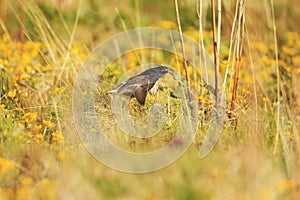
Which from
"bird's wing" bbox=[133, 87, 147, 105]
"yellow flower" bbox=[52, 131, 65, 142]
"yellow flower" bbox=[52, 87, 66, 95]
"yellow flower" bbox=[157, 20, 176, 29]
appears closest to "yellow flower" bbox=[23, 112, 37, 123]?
"yellow flower" bbox=[52, 131, 65, 142]

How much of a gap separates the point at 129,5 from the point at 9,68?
78.4 inches

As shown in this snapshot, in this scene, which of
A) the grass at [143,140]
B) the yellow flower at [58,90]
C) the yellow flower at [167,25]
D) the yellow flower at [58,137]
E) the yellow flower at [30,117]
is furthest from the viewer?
the yellow flower at [167,25]

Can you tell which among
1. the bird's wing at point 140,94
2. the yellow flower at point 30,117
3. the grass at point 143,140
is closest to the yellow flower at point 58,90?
the grass at point 143,140

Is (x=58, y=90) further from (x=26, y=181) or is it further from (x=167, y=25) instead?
(x=167, y=25)

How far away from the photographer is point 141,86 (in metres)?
3.02

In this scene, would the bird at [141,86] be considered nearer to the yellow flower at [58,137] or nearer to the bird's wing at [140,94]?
the bird's wing at [140,94]

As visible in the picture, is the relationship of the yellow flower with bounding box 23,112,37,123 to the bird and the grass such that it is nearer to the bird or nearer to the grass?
the grass

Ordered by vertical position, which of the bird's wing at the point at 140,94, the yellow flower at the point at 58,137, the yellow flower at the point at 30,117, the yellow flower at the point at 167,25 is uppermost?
the yellow flower at the point at 167,25

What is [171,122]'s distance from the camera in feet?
9.67

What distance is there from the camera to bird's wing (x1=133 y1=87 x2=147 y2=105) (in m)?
3.03

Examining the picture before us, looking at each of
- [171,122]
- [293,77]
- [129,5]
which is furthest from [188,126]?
[129,5]

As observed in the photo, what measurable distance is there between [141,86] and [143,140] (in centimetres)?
36

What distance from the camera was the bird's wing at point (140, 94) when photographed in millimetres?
3027

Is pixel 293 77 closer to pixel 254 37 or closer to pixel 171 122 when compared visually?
pixel 254 37
